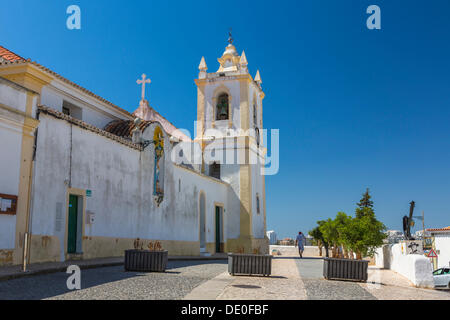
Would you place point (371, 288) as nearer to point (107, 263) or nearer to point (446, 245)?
point (107, 263)

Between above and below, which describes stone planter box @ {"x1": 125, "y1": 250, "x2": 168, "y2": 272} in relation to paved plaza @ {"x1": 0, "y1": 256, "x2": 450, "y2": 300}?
above

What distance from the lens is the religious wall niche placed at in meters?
19.6

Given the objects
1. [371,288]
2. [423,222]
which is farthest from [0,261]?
[423,222]

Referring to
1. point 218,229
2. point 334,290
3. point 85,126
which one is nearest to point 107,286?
point 334,290

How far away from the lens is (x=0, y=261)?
430 inches

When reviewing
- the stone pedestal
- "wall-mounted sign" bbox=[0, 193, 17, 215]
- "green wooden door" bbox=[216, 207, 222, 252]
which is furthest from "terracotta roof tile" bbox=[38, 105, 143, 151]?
"green wooden door" bbox=[216, 207, 222, 252]

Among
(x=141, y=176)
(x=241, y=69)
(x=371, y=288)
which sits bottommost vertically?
(x=371, y=288)

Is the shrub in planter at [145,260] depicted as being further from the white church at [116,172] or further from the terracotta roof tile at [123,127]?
the terracotta roof tile at [123,127]

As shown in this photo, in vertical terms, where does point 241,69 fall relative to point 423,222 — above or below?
above

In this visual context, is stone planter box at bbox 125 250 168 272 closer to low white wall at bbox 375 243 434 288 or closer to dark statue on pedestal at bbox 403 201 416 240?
low white wall at bbox 375 243 434 288

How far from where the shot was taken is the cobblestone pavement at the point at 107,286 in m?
7.36

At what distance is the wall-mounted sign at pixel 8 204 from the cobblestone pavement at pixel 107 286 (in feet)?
7.87

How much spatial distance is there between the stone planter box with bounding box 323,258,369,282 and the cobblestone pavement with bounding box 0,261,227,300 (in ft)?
11.4
